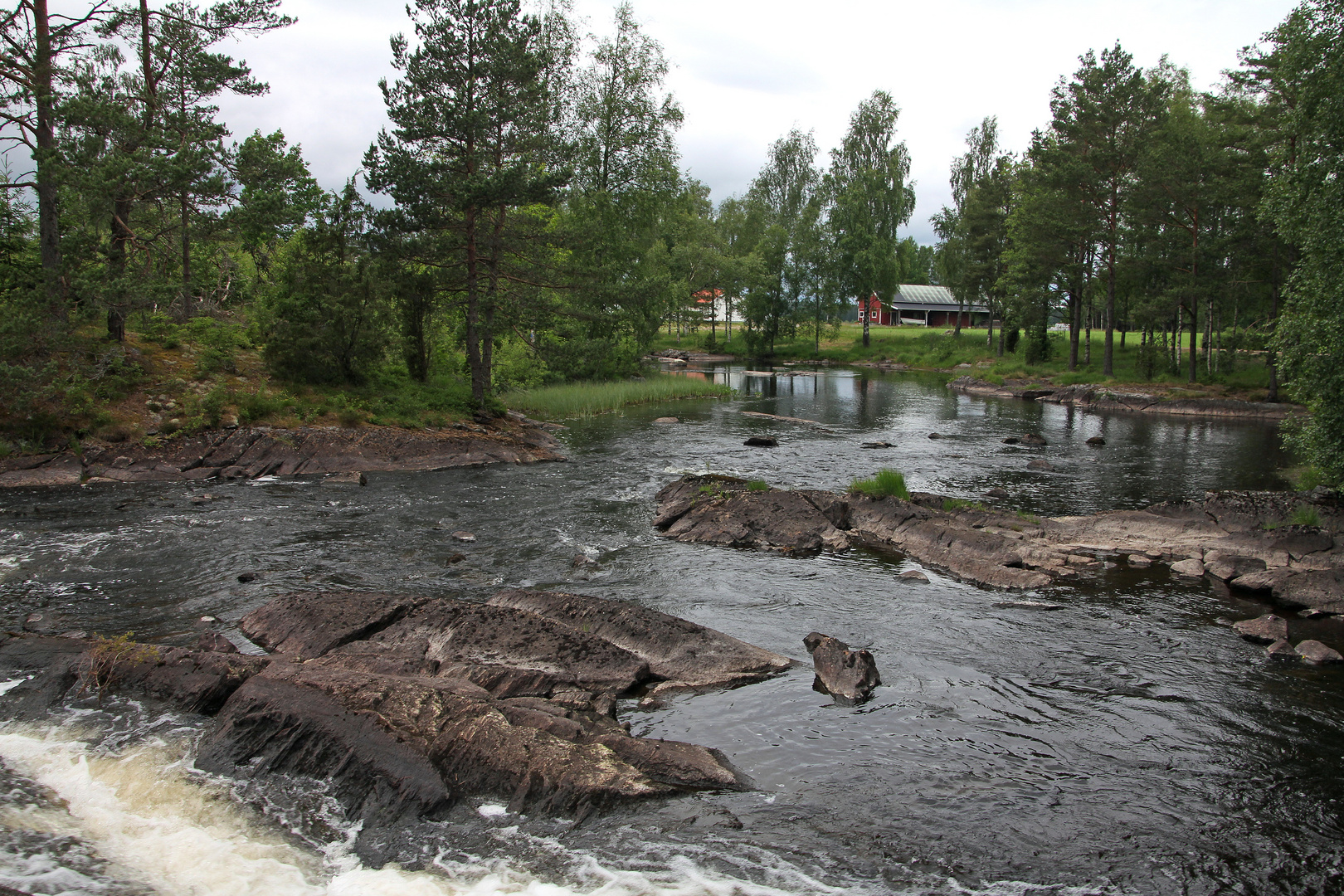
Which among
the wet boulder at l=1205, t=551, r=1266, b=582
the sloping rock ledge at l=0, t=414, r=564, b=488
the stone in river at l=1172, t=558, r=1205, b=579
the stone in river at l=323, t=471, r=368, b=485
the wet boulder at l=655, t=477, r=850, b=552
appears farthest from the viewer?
the stone in river at l=323, t=471, r=368, b=485

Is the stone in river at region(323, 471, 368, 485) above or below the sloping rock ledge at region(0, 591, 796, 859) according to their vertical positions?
above

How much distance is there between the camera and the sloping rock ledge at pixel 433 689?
704 cm

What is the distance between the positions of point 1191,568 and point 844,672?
9.16 metres

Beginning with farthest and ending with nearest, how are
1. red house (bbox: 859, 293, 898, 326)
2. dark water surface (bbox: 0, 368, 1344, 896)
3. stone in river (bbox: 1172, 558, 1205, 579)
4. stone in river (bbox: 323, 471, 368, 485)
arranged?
red house (bbox: 859, 293, 898, 326)
stone in river (bbox: 323, 471, 368, 485)
stone in river (bbox: 1172, 558, 1205, 579)
dark water surface (bbox: 0, 368, 1344, 896)

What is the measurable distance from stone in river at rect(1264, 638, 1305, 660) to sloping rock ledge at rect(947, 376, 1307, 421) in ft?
102

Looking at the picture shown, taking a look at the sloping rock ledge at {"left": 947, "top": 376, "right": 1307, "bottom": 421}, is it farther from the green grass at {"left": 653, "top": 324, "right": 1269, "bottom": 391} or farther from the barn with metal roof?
the barn with metal roof

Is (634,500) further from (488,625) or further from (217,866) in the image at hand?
(217,866)

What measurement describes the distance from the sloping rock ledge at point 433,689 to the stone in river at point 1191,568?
9.13m

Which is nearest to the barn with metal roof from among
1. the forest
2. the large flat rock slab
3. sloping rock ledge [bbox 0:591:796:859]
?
the forest

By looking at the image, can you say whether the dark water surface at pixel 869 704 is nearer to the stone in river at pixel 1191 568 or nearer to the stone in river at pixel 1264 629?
the stone in river at pixel 1264 629

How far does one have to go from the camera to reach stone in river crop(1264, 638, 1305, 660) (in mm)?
10633

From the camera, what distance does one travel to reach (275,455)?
22688 mm

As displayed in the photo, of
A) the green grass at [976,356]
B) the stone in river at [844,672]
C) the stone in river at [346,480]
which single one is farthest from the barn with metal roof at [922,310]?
the stone in river at [844,672]

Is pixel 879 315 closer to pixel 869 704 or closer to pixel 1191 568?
pixel 1191 568
